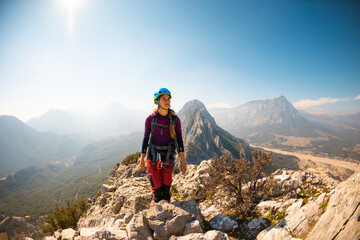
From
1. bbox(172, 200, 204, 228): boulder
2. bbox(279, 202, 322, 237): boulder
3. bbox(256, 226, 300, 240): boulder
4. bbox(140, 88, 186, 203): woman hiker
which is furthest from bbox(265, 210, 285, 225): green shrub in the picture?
bbox(140, 88, 186, 203): woman hiker

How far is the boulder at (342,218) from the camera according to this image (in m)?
4.10

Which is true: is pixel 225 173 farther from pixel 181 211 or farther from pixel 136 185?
pixel 136 185

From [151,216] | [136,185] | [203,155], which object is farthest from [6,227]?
[151,216]

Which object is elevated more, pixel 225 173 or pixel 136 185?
pixel 225 173

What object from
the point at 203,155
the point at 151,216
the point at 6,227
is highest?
the point at 151,216

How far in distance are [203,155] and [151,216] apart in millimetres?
114067

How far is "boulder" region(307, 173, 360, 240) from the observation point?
161 inches

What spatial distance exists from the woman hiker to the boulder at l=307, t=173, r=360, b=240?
5055 millimetres

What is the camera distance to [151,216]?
5484 millimetres

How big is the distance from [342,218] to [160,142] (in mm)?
6821

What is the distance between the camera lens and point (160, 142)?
6.26 metres

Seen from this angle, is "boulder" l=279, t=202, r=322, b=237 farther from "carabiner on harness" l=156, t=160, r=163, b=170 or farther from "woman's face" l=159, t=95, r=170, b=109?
"woman's face" l=159, t=95, r=170, b=109

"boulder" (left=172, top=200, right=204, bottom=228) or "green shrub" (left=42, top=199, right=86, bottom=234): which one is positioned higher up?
"boulder" (left=172, top=200, right=204, bottom=228)

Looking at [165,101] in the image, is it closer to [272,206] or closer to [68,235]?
[272,206]
